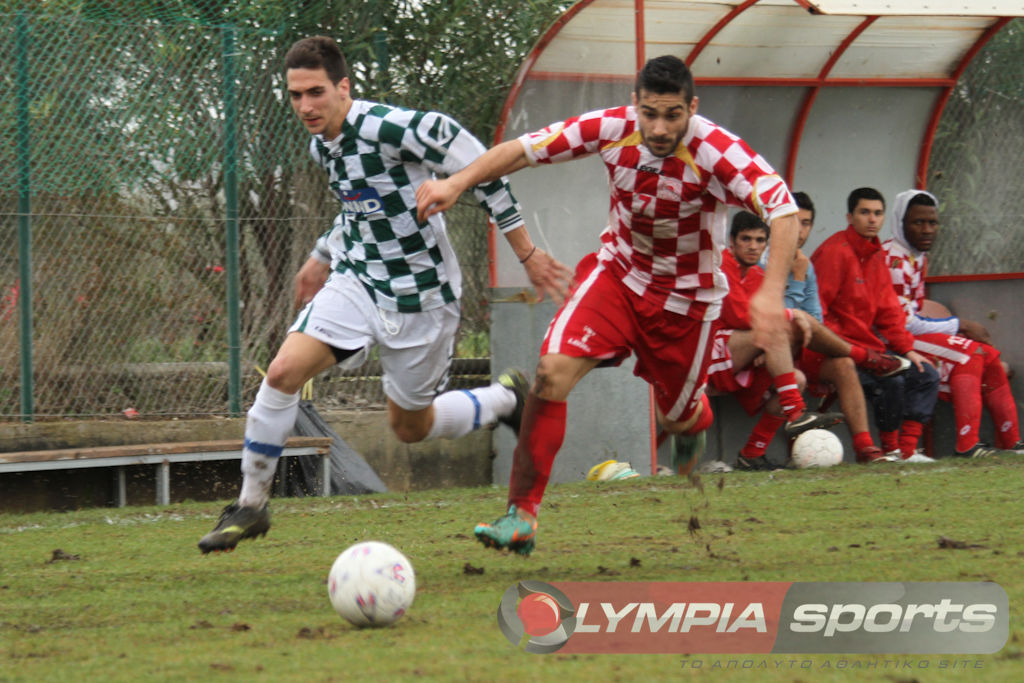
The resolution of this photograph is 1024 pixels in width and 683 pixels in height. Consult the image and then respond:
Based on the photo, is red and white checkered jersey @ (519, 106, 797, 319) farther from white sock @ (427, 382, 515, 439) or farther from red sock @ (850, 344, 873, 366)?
red sock @ (850, 344, 873, 366)

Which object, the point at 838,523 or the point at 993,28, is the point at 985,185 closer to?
the point at 993,28

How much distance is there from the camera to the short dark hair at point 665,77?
15.2ft

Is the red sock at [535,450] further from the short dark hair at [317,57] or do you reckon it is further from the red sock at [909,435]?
the red sock at [909,435]

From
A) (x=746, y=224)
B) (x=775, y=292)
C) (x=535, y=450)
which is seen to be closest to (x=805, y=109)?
(x=746, y=224)

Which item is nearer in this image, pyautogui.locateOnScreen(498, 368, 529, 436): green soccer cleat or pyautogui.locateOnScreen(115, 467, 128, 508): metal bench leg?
pyautogui.locateOnScreen(498, 368, 529, 436): green soccer cleat

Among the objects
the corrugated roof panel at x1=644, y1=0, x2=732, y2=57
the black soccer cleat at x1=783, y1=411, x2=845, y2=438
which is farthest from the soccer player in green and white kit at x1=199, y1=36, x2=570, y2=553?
the corrugated roof panel at x1=644, y1=0, x2=732, y2=57

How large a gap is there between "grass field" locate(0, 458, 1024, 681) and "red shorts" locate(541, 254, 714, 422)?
0.47m

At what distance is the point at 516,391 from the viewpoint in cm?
608

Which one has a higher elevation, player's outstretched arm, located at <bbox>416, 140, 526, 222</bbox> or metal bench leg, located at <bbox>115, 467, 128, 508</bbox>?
player's outstretched arm, located at <bbox>416, 140, 526, 222</bbox>

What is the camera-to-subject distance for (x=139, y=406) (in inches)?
326

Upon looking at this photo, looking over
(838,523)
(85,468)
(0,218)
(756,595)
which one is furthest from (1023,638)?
(0,218)

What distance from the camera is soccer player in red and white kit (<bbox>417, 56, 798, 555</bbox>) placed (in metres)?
4.64

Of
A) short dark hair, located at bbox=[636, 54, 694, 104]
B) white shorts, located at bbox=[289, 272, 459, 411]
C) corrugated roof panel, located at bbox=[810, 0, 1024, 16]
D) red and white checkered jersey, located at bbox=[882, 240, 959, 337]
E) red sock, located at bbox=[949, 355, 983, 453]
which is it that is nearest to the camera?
short dark hair, located at bbox=[636, 54, 694, 104]

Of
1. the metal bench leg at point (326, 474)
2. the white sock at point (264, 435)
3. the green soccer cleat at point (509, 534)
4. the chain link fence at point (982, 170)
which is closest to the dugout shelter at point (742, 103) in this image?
the chain link fence at point (982, 170)
